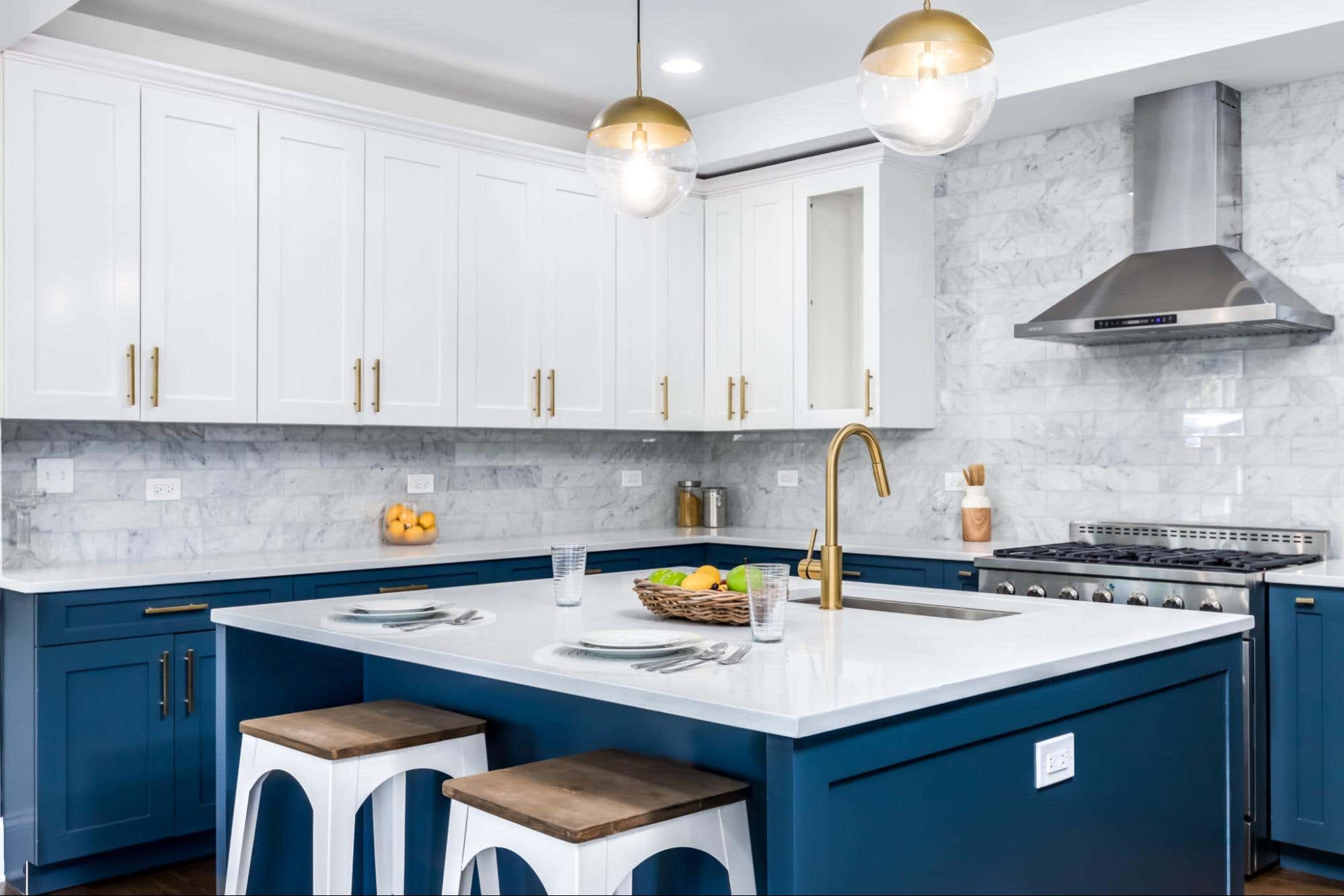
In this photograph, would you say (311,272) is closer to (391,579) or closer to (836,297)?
(391,579)

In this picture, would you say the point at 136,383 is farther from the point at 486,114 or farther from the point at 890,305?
the point at 890,305

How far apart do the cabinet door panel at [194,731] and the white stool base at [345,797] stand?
1303 mm

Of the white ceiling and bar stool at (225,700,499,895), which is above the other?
the white ceiling

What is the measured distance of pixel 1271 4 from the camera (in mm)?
3613

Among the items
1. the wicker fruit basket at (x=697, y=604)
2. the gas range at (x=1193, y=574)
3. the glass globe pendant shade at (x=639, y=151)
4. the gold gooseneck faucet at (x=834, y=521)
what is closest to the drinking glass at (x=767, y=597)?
the wicker fruit basket at (x=697, y=604)

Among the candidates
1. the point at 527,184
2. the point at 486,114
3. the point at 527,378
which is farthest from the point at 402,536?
the point at 486,114

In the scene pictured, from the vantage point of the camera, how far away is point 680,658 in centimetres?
193

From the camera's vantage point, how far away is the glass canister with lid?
5.68 m

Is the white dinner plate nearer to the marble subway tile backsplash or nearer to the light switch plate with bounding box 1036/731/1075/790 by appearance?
the light switch plate with bounding box 1036/731/1075/790

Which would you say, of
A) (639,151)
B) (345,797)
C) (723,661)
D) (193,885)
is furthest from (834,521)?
(193,885)

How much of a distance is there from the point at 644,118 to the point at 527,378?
7.19 feet

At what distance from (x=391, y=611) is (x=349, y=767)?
1.22 ft

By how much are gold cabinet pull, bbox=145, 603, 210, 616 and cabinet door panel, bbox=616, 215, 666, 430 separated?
2.07 m

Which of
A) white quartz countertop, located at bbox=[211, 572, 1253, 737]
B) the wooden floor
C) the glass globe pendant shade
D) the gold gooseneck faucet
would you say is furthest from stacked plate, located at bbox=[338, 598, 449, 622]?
the wooden floor
